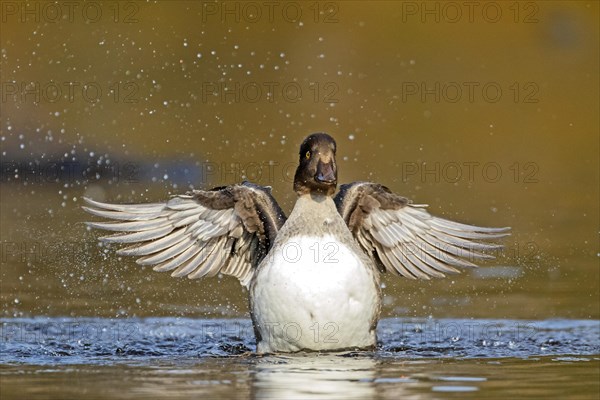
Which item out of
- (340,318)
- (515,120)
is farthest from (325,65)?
(340,318)

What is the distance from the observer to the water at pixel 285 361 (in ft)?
25.0

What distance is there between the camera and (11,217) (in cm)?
1566

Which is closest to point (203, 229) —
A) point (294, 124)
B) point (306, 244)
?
point (306, 244)

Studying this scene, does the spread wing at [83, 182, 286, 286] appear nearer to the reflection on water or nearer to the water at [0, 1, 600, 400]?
the water at [0, 1, 600, 400]

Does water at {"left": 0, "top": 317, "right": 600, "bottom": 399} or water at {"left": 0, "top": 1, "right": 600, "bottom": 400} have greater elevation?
water at {"left": 0, "top": 1, "right": 600, "bottom": 400}

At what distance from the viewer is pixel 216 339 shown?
10539 mm

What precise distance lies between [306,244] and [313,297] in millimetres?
395

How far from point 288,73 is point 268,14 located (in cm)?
231

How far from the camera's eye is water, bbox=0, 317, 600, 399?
301 inches

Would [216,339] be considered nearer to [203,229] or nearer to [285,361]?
[203,229]

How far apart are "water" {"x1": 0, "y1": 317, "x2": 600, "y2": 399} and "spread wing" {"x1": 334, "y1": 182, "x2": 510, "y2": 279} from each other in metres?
0.52

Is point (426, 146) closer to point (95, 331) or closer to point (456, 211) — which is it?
point (456, 211)

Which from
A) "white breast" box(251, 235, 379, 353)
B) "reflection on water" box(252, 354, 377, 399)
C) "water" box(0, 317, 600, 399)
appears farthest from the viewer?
"white breast" box(251, 235, 379, 353)

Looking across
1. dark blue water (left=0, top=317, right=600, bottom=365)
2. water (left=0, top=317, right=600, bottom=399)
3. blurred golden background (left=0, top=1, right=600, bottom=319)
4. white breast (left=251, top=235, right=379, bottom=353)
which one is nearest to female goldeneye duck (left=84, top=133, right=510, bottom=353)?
white breast (left=251, top=235, right=379, bottom=353)
